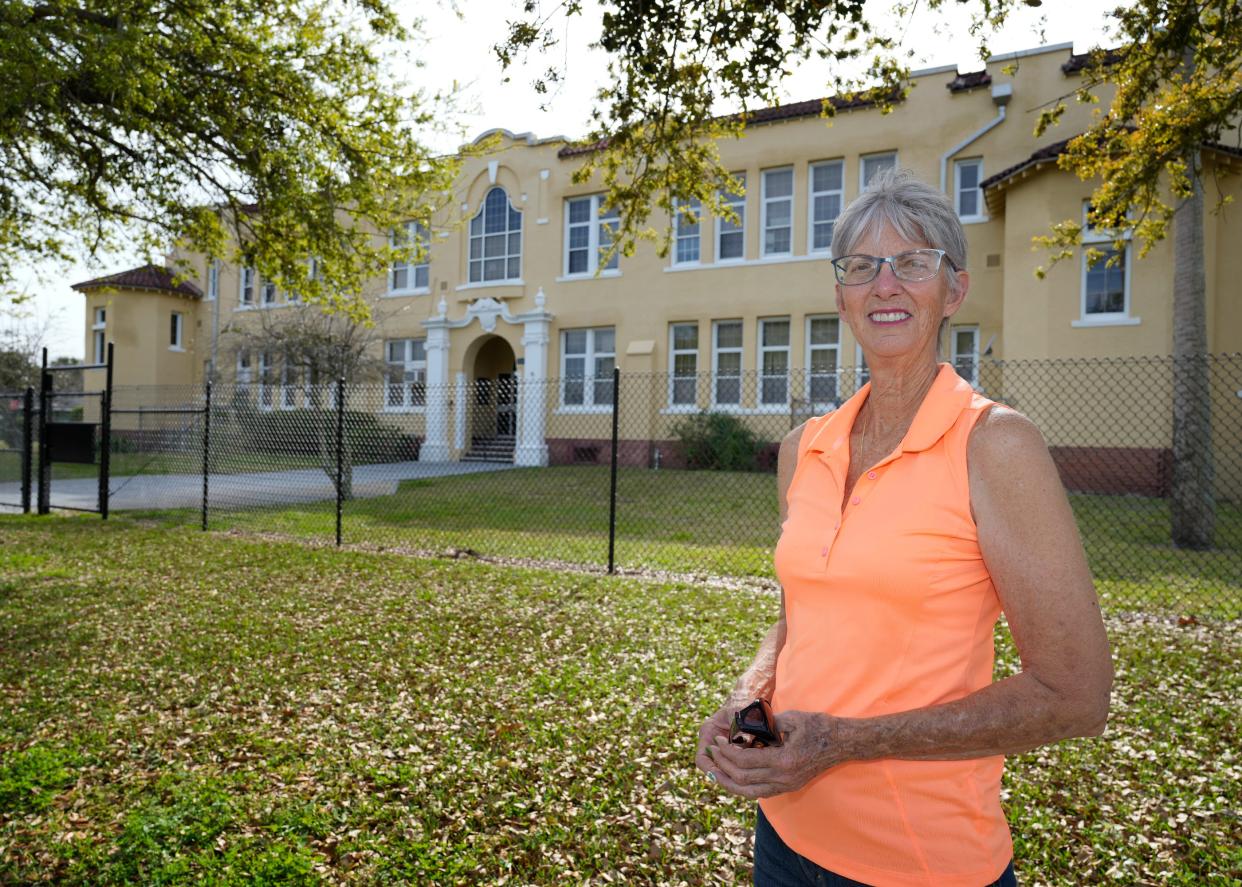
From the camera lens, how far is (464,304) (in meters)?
26.2

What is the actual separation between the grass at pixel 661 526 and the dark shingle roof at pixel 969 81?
33.0ft

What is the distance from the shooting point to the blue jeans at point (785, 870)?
155 cm

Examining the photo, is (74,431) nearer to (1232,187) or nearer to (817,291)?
(817,291)

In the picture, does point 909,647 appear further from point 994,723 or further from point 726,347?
point 726,347

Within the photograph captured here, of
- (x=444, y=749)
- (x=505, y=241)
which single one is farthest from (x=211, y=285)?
(x=444, y=749)

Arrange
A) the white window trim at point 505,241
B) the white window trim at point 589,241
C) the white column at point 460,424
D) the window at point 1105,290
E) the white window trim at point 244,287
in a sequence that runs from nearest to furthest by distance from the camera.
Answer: the window at point 1105,290 → the white column at point 460,424 → the white window trim at point 589,241 → the white window trim at point 505,241 → the white window trim at point 244,287

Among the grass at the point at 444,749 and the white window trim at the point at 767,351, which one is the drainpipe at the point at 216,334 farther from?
the grass at the point at 444,749

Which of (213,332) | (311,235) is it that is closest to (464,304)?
(213,332)

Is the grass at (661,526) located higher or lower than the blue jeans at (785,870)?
lower

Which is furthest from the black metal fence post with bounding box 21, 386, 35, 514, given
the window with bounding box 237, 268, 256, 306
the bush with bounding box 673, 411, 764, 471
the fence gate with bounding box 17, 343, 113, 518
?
the window with bounding box 237, 268, 256, 306

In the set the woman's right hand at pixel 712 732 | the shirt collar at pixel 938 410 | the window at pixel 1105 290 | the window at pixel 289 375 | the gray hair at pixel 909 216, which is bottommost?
the woman's right hand at pixel 712 732

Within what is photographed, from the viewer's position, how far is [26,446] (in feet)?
46.1

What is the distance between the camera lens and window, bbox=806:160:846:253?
70.0 ft

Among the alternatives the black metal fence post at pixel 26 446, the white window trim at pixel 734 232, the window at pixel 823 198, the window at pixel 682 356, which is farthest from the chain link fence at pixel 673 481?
the window at pixel 823 198
